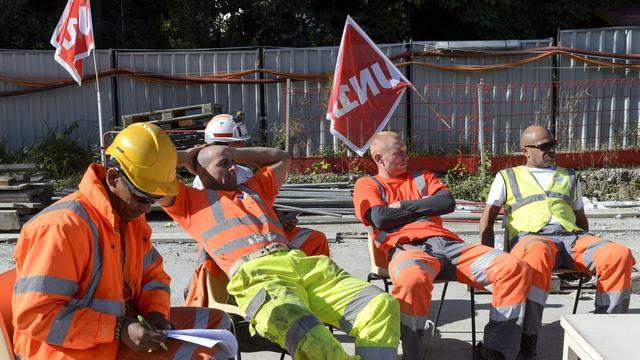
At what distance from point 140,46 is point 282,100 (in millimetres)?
6262

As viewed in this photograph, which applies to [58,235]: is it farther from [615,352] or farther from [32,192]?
[32,192]

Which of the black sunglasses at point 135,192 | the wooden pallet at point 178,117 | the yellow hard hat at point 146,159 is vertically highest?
the yellow hard hat at point 146,159

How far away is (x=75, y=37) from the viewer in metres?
9.12

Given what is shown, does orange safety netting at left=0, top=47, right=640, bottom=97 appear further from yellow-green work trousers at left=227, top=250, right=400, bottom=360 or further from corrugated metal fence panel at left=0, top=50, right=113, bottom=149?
yellow-green work trousers at left=227, top=250, right=400, bottom=360

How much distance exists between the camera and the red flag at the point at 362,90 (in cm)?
587

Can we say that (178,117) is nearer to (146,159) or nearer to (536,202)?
(536,202)

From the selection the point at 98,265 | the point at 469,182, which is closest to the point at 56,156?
the point at 469,182

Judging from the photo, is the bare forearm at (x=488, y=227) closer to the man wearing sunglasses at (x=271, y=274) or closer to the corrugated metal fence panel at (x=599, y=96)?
the man wearing sunglasses at (x=271, y=274)

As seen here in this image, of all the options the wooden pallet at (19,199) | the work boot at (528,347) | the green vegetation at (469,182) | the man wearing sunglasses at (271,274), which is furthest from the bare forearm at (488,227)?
the wooden pallet at (19,199)

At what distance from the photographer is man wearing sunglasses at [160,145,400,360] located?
3.38 metres

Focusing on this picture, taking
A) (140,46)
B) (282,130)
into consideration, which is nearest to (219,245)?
(282,130)

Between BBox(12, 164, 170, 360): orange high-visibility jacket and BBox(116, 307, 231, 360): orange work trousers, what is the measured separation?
0.42 ft

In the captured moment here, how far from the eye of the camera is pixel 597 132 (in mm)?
12289

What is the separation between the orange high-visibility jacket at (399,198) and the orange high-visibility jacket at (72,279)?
7.03 ft
